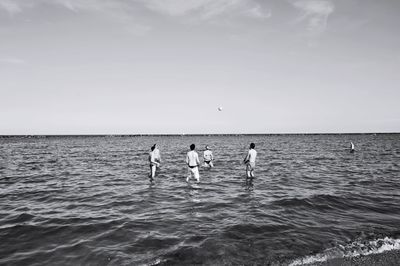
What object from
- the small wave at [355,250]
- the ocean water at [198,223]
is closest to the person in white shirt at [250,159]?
the ocean water at [198,223]

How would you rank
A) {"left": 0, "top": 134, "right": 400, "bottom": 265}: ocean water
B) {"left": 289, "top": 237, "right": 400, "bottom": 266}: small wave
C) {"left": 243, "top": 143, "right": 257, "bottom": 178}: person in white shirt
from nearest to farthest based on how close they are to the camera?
{"left": 289, "top": 237, "right": 400, "bottom": 266}: small wave, {"left": 0, "top": 134, "right": 400, "bottom": 265}: ocean water, {"left": 243, "top": 143, "right": 257, "bottom": 178}: person in white shirt

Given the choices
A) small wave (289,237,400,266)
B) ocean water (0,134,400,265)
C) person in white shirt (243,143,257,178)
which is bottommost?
ocean water (0,134,400,265)

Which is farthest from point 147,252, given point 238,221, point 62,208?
point 62,208

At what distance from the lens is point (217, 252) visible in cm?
716

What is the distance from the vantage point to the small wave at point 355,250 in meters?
6.65

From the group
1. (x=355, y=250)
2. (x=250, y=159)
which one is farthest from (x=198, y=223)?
(x=250, y=159)

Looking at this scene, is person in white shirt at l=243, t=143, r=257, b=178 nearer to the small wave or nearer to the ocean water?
the ocean water

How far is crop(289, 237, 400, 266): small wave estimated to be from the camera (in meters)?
6.65

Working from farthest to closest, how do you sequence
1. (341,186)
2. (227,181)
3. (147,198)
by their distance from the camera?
1. (227,181)
2. (341,186)
3. (147,198)

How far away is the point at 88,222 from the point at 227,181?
10.1 m

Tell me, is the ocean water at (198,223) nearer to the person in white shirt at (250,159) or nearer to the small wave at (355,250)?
the small wave at (355,250)

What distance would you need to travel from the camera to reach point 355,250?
713cm

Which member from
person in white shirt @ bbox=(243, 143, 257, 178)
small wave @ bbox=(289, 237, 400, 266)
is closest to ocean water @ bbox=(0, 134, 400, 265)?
small wave @ bbox=(289, 237, 400, 266)

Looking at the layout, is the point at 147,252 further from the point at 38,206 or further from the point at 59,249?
the point at 38,206
